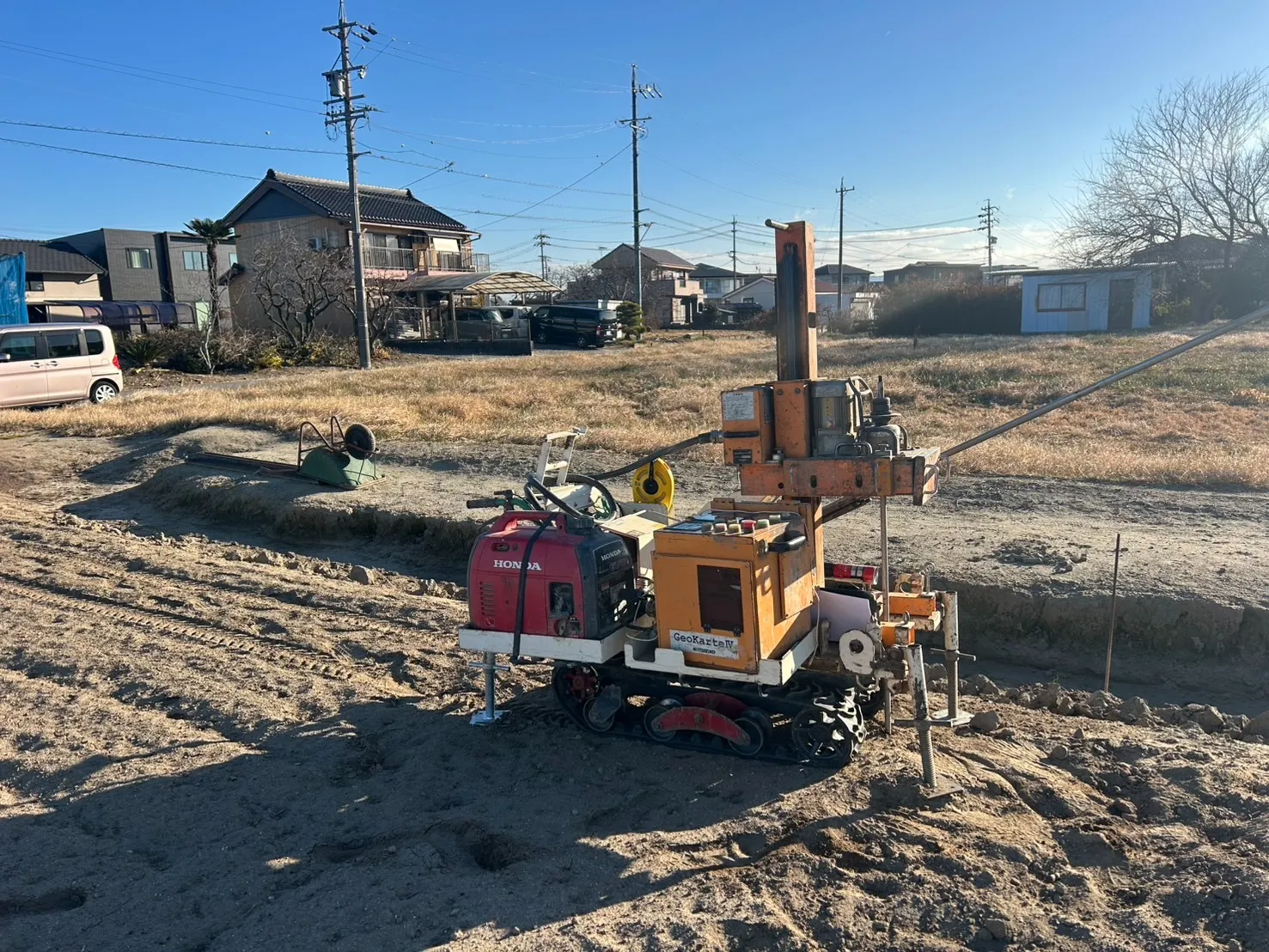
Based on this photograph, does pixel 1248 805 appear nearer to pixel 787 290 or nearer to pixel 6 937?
pixel 787 290

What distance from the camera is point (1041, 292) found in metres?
37.8

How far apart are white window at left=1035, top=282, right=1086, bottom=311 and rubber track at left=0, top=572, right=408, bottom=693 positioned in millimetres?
36645

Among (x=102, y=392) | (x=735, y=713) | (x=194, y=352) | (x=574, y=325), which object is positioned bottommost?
(x=735, y=713)

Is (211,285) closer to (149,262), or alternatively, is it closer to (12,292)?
(12,292)

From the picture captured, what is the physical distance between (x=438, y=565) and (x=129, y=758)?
195 inches

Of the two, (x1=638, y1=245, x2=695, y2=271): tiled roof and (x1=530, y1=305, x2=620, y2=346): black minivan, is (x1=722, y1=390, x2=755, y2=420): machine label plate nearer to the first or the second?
(x1=530, y1=305, x2=620, y2=346): black minivan

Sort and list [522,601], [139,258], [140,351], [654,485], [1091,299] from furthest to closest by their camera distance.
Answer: [139,258] → [1091,299] → [140,351] → [654,485] → [522,601]

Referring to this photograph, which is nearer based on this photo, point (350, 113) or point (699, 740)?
point (699, 740)

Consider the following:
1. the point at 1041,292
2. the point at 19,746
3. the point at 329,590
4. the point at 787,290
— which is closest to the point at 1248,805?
the point at 787,290

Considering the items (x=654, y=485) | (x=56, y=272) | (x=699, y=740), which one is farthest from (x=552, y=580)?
(x=56, y=272)

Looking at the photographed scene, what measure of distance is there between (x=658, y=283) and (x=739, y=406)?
59.9 meters

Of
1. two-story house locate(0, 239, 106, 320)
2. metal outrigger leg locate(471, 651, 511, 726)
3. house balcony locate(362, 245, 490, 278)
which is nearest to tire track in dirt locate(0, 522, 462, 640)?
metal outrigger leg locate(471, 651, 511, 726)

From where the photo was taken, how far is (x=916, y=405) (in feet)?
60.0

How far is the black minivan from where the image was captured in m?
40.7
